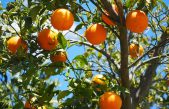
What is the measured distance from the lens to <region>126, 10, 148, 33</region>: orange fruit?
112 inches

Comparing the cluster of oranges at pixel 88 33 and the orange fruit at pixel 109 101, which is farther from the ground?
the cluster of oranges at pixel 88 33

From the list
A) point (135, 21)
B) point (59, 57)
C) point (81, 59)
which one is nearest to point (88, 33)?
point (81, 59)

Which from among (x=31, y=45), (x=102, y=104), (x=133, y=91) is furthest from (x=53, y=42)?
(x=133, y=91)

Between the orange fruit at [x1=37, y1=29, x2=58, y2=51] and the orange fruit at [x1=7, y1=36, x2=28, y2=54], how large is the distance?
5.8 inches

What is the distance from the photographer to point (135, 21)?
9.28ft

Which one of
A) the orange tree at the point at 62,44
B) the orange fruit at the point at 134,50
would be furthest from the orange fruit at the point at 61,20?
the orange fruit at the point at 134,50

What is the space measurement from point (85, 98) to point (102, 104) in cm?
21

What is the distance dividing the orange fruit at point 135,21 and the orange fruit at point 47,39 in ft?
2.11

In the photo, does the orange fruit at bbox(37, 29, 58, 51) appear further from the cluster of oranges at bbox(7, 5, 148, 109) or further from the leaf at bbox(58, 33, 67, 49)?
the leaf at bbox(58, 33, 67, 49)

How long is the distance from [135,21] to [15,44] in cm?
106

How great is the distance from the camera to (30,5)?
330cm

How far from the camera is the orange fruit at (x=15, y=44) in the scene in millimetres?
3166

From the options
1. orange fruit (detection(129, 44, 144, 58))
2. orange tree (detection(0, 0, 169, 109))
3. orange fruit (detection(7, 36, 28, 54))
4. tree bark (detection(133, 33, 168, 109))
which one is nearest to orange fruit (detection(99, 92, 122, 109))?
orange tree (detection(0, 0, 169, 109))

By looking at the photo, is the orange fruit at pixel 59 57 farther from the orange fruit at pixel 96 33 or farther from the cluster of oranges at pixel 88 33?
the orange fruit at pixel 96 33
